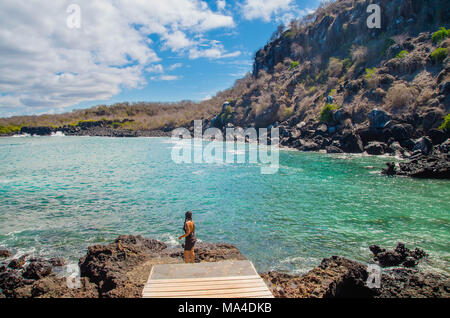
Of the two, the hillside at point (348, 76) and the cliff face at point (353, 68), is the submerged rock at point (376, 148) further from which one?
the cliff face at point (353, 68)

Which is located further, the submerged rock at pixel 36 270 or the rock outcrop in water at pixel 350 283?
the submerged rock at pixel 36 270

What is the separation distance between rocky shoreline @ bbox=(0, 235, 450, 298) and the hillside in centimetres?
3242

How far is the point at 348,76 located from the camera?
64062 millimetres

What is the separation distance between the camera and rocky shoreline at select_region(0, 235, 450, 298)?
8.15m

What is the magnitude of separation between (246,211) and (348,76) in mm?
56806

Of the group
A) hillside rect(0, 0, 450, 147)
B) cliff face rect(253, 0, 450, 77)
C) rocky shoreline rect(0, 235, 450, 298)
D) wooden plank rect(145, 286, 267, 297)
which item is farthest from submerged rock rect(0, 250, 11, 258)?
cliff face rect(253, 0, 450, 77)

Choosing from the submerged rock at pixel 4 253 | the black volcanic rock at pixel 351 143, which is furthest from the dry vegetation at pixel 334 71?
the submerged rock at pixel 4 253

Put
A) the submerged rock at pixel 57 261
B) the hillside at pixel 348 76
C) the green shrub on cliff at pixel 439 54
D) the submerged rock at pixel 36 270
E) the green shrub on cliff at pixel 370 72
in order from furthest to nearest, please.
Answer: the green shrub on cliff at pixel 370 72, the green shrub on cliff at pixel 439 54, the hillside at pixel 348 76, the submerged rock at pixel 57 261, the submerged rock at pixel 36 270

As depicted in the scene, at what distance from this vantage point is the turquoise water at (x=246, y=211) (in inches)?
505

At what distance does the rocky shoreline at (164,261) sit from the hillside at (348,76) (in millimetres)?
32416

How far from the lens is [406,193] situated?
2117cm


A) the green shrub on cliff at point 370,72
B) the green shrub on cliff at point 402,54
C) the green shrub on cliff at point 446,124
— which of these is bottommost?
the green shrub on cliff at point 446,124

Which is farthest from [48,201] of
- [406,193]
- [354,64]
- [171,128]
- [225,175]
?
[171,128]
